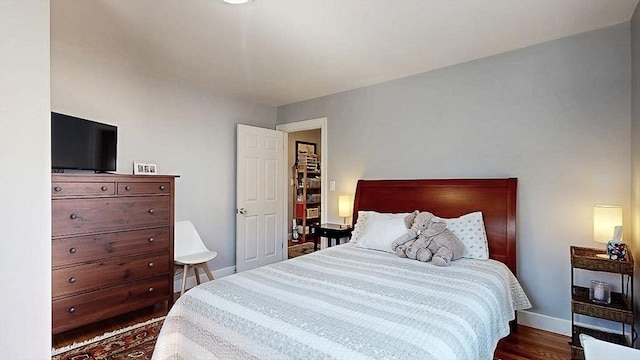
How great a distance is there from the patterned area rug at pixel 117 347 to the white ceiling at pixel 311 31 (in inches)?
92.9

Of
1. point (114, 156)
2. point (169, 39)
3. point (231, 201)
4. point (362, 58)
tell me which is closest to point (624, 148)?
point (362, 58)

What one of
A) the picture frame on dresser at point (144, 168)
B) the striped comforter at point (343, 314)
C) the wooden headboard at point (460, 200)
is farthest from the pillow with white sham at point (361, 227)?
the picture frame on dresser at point (144, 168)

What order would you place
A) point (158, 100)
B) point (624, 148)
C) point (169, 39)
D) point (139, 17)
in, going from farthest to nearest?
point (158, 100) < point (169, 39) < point (624, 148) < point (139, 17)

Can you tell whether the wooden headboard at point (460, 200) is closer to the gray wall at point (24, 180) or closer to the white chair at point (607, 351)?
the white chair at point (607, 351)

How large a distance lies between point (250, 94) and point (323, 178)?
56.8 inches

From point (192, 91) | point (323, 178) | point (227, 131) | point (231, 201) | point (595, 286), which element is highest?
point (192, 91)

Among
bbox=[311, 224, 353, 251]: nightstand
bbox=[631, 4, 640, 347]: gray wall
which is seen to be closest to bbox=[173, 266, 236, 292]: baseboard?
bbox=[311, 224, 353, 251]: nightstand

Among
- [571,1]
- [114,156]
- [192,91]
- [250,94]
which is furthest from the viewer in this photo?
[250,94]

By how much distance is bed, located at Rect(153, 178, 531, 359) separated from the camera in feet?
4.24

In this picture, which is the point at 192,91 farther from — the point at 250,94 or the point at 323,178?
the point at 323,178

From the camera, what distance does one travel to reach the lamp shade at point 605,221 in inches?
86.3

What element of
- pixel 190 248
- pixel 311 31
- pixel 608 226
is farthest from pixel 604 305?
pixel 190 248

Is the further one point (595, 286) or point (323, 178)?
point (323, 178)

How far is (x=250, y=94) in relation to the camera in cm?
413
